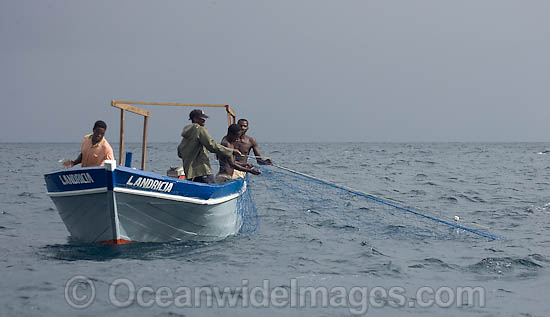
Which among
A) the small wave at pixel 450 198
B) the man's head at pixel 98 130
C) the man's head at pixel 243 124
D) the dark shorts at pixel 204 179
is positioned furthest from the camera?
the small wave at pixel 450 198

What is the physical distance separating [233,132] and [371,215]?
6.15 m

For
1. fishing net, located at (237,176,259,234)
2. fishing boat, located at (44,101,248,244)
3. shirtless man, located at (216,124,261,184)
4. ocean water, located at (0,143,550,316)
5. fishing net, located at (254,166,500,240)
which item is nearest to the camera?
ocean water, located at (0,143,550,316)

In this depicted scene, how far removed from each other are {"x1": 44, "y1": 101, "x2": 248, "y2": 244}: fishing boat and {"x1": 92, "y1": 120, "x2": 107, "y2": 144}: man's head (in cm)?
41

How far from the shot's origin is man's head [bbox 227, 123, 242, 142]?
1241 cm

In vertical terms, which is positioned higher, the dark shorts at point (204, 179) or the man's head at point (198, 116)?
the man's head at point (198, 116)

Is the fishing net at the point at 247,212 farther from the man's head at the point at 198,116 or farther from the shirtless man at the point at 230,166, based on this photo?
the man's head at the point at 198,116

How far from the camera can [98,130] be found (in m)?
10.8

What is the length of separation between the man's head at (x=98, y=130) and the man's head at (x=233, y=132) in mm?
2632

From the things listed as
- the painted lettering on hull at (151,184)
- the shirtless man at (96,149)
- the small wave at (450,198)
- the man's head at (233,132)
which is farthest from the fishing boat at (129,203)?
the small wave at (450,198)

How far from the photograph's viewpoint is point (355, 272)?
31.5 feet

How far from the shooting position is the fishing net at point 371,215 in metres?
13.1

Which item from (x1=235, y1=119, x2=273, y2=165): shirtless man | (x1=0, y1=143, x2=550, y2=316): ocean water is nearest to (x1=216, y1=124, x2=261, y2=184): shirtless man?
(x1=235, y1=119, x2=273, y2=165): shirtless man

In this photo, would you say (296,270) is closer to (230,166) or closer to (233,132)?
(230,166)

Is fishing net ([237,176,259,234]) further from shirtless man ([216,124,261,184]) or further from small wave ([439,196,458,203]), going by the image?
small wave ([439,196,458,203])
